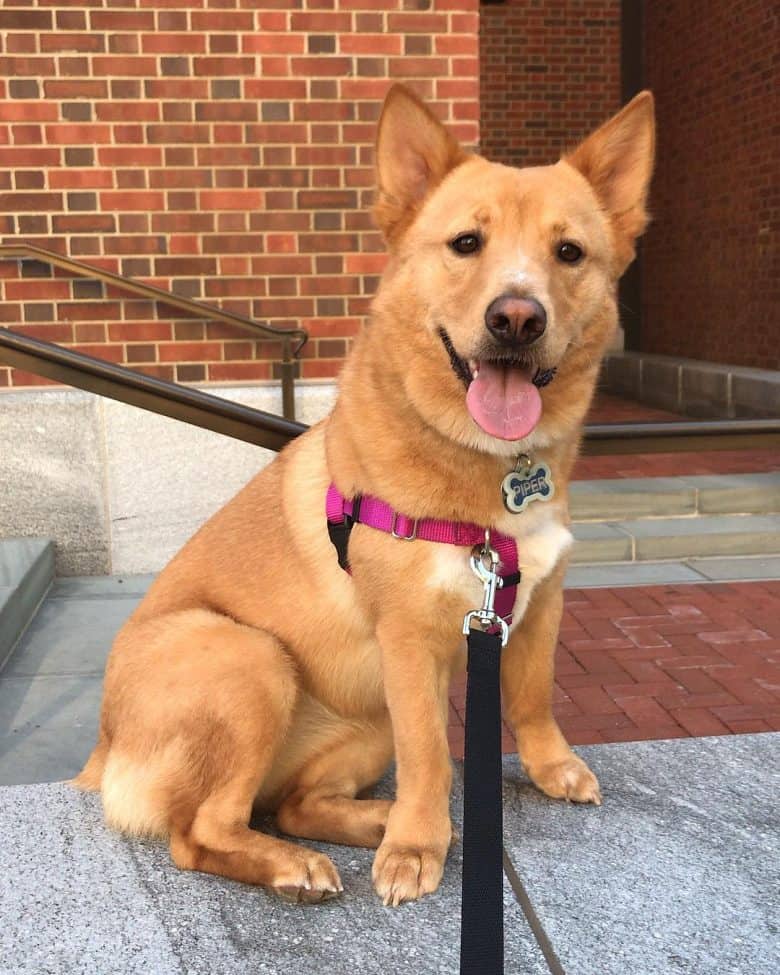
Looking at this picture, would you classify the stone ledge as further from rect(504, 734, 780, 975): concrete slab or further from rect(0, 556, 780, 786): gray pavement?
rect(504, 734, 780, 975): concrete slab

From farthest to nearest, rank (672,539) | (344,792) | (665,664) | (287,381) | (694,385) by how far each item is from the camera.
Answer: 1. (694,385)
2. (672,539)
3. (287,381)
4. (665,664)
5. (344,792)

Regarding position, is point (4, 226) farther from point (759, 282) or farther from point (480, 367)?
point (759, 282)

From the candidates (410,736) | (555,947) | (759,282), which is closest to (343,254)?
(410,736)

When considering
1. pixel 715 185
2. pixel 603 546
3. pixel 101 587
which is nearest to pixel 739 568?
pixel 603 546

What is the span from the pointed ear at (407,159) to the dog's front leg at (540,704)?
0.99 metres

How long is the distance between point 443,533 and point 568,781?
0.75 m

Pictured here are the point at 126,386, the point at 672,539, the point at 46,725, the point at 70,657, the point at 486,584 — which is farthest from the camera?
the point at 672,539

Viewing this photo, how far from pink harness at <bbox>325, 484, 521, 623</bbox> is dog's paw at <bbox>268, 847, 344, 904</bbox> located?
656 millimetres

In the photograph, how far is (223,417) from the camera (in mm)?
2438

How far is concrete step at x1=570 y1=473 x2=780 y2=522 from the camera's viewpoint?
5652 millimetres


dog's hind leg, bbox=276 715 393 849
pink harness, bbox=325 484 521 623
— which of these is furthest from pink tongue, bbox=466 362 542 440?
dog's hind leg, bbox=276 715 393 849

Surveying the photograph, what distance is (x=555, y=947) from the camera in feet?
5.75

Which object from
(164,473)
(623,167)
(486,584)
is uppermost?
(623,167)

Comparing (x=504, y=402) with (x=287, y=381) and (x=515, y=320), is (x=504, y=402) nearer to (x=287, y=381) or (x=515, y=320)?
(x=515, y=320)
